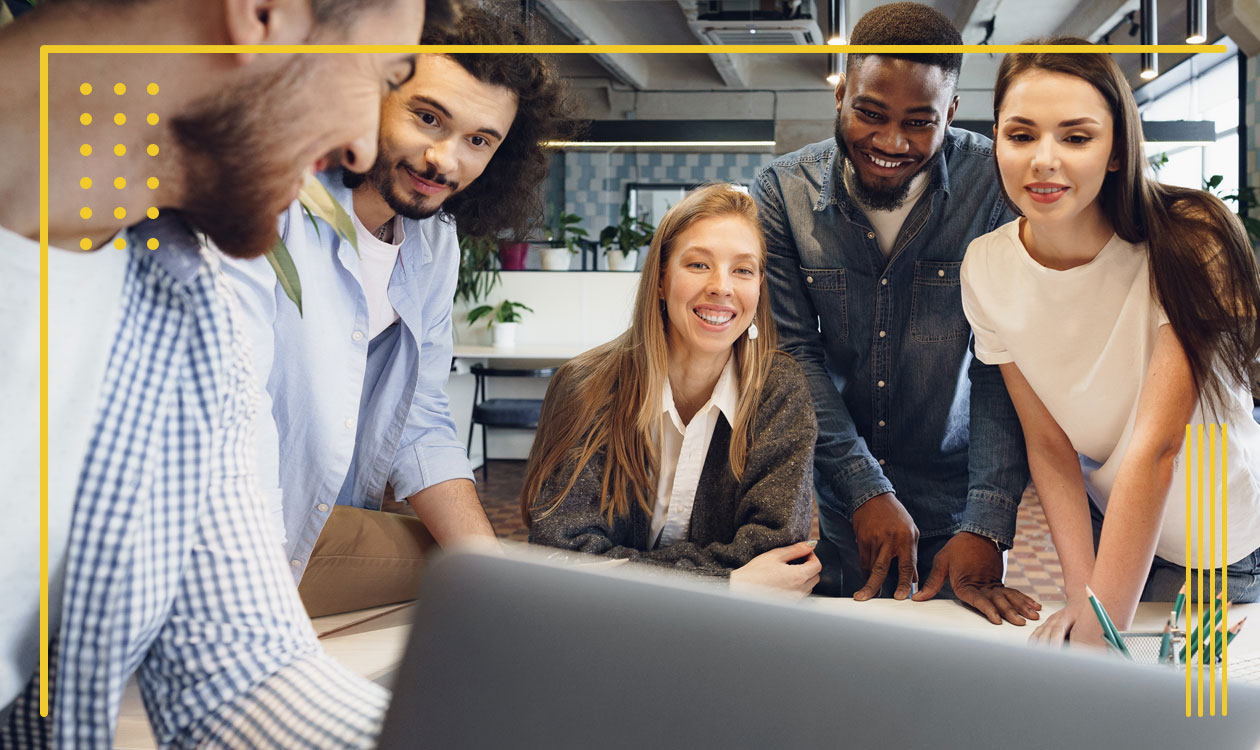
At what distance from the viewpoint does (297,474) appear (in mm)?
920

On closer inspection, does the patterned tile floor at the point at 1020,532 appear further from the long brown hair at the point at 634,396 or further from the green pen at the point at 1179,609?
the green pen at the point at 1179,609

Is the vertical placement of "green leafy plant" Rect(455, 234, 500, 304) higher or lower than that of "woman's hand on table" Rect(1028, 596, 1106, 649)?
higher

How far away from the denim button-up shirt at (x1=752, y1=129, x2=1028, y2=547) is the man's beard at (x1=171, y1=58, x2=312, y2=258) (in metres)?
1.11

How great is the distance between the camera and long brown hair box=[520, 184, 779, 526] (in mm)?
1297

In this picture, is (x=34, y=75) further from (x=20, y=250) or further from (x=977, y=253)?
(x=977, y=253)

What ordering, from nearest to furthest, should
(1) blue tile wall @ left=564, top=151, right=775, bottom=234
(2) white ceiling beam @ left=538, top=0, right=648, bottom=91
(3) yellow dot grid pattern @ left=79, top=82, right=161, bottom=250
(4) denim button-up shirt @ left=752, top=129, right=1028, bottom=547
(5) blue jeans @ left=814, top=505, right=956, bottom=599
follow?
1. (3) yellow dot grid pattern @ left=79, top=82, right=161, bottom=250
2. (4) denim button-up shirt @ left=752, top=129, right=1028, bottom=547
3. (5) blue jeans @ left=814, top=505, right=956, bottom=599
4. (2) white ceiling beam @ left=538, top=0, right=648, bottom=91
5. (1) blue tile wall @ left=564, top=151, right=775, bottom=234

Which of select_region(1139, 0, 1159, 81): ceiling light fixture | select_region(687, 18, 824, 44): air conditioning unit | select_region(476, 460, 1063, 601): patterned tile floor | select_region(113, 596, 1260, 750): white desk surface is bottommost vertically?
select_region(476, 460, 1063, 601): patterned tile floor

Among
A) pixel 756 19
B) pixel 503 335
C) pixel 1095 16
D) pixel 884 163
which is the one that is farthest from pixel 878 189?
pixel 1095 16

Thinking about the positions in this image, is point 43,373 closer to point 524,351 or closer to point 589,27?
point 524,351

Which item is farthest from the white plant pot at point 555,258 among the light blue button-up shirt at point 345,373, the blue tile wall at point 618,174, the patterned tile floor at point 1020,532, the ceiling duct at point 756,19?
the blue tile wall at point 618,174

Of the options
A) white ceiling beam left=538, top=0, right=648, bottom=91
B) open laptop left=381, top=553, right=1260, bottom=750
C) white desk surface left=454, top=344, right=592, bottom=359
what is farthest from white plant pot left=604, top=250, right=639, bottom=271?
open laptop left=381, top=553, right=1260, bottom=750

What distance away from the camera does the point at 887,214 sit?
1.52 metres

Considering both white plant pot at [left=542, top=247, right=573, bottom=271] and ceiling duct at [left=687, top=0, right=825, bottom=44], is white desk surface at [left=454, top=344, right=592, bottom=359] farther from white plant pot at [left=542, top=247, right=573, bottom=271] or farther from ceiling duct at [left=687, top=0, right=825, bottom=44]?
ceiling duct at [left=687, top=0, right=825, bottom=44]

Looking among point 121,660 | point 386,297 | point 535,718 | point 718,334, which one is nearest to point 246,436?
point 121,660
